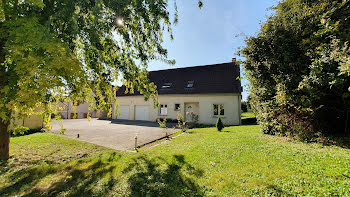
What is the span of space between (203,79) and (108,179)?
51.3 ft

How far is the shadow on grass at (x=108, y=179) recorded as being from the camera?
2.96m

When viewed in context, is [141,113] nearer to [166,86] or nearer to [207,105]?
[166,86]

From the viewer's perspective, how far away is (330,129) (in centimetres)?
668

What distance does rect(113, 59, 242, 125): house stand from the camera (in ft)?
49.6

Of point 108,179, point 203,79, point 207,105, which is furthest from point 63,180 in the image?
point 203,79

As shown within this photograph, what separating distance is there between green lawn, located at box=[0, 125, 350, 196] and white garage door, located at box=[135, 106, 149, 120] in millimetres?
14027

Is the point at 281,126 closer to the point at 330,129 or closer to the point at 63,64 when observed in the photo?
the point at 330,129

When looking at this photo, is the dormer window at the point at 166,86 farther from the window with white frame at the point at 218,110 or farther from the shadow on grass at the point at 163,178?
Answer: the shadow on grass at the point at 163,178

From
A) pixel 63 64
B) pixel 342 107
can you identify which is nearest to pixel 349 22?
pixel 342 107

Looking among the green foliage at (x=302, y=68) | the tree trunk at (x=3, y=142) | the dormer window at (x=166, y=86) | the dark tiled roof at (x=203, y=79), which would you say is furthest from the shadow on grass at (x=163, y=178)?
the dormer window at (x=166, y=86)

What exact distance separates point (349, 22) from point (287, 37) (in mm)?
1849

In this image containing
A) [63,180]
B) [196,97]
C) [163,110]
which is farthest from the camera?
[163,110]

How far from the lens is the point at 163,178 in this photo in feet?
11.2

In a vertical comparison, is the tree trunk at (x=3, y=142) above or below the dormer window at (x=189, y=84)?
below
